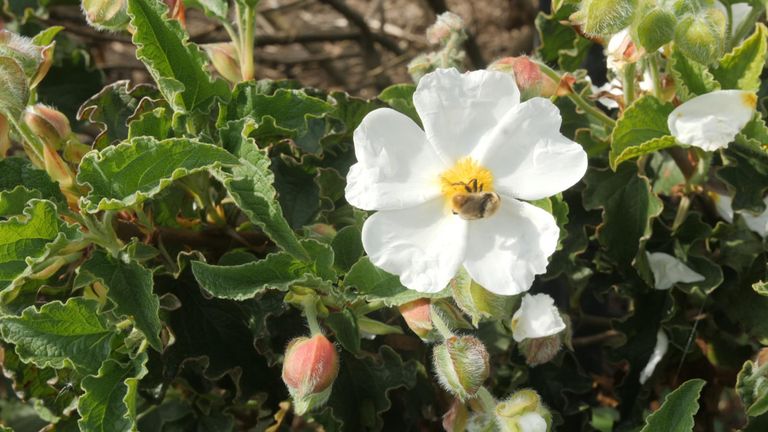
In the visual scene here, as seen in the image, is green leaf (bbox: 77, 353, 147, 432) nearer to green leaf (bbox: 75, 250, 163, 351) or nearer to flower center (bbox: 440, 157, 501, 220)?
green leaf (bbox: 75, 250, 163, 351)

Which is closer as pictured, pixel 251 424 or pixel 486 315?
pixel 486 315

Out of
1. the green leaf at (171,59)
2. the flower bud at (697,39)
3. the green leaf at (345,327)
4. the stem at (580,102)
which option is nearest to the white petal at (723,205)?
the stem at (580,102)

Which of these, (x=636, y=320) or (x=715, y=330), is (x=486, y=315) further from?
(x=715, y=330)

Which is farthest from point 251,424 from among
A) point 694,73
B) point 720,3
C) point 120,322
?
point 720,3

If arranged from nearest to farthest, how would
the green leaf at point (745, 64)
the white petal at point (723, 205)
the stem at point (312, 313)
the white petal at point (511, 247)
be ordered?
the white petal at point (511, 247) → the stem at point (312, 313) → the green leaf at point (745, 64) → the white petal at point (723, 205)

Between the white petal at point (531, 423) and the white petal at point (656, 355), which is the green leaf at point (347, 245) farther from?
the white petal at point (656, 355)

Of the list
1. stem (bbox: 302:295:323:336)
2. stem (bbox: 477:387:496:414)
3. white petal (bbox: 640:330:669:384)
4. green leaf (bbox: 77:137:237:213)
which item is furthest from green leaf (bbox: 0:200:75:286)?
white petal (bbox: 640:330:669:384)

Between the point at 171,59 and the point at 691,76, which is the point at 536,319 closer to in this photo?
the point at 691,76
